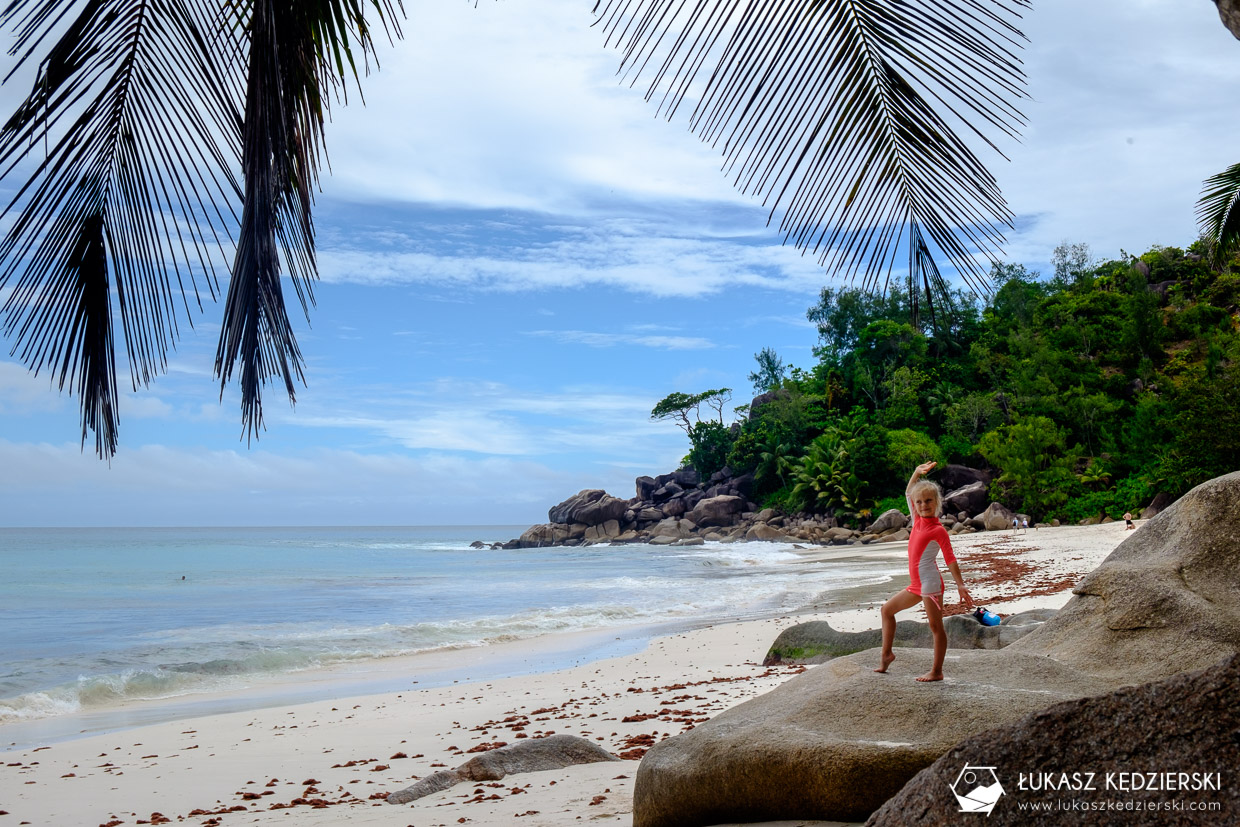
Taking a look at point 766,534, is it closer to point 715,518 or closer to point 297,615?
point 715,518

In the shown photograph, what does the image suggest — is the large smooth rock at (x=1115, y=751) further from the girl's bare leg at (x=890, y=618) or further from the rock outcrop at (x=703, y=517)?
the rock outcrop at (x=703, y=517)

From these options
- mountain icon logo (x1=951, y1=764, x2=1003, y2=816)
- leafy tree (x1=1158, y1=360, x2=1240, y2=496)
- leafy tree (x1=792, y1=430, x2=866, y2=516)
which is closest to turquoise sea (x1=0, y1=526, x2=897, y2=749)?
mountain icon logo (x1=951, y1=764, x2=1003, y2=816)

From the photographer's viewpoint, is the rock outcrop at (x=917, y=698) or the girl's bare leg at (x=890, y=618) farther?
the girl's bare leg at (x=890, y=618)

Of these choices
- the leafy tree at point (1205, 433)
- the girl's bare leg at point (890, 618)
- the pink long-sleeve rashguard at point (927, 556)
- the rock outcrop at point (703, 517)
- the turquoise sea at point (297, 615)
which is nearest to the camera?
the girl's bare leg at point (890, 618)

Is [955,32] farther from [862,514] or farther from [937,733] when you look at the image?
[862,514]

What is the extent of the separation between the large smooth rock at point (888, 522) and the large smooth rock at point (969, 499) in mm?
3095

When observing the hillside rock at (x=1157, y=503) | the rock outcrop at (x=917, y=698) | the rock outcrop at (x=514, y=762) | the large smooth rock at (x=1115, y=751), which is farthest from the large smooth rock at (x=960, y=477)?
the large smooth rock at (x=1115, y=751)

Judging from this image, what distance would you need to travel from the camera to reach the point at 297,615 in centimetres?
2233

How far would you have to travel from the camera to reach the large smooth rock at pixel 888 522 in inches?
1955

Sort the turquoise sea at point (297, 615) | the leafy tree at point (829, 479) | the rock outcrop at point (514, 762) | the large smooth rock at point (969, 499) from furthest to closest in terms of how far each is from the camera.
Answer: the leafy tree at point (829, 479) → the large smooth rock at point (969, 499) → the turquoise sea at point (297, 615) → the rock outcrop at point (514, 762)

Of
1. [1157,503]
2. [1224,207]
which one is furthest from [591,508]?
[1224,207]

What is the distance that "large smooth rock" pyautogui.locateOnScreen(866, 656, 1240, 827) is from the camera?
1.40 meters

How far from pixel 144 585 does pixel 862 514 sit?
4187cm

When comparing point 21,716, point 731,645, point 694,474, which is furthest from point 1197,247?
point 21,716
